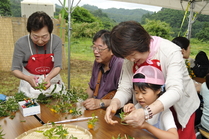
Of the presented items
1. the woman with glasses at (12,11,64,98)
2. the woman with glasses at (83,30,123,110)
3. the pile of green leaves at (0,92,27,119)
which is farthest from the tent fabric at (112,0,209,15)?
the pile of green leaves at (0,92,27,119)

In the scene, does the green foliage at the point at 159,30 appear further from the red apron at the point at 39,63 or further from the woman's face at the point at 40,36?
the woman's face at the point at 40,36

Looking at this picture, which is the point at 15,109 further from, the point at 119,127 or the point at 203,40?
the point at 203,40

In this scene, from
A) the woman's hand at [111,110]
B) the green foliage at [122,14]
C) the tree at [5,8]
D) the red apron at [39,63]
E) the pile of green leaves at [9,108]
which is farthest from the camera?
the green foliage at [122,14]

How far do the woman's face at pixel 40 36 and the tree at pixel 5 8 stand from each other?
424 inches

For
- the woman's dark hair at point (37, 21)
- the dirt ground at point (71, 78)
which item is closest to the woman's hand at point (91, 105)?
the woman's dark hair at point (37, 21)

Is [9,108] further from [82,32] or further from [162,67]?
[82,32]

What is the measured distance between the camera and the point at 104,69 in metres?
2.54

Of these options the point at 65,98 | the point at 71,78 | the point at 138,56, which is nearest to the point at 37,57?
the point at 65,98

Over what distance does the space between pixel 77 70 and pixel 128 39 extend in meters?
7.84

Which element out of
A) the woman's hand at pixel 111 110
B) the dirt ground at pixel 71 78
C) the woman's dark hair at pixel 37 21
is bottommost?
the dirt ground at pixel 71 78

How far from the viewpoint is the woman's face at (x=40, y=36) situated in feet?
7.42

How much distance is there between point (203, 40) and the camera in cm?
1501

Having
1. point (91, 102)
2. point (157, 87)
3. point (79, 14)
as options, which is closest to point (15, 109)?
point (91, 102)

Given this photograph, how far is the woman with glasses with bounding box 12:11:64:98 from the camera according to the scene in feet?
7.35
